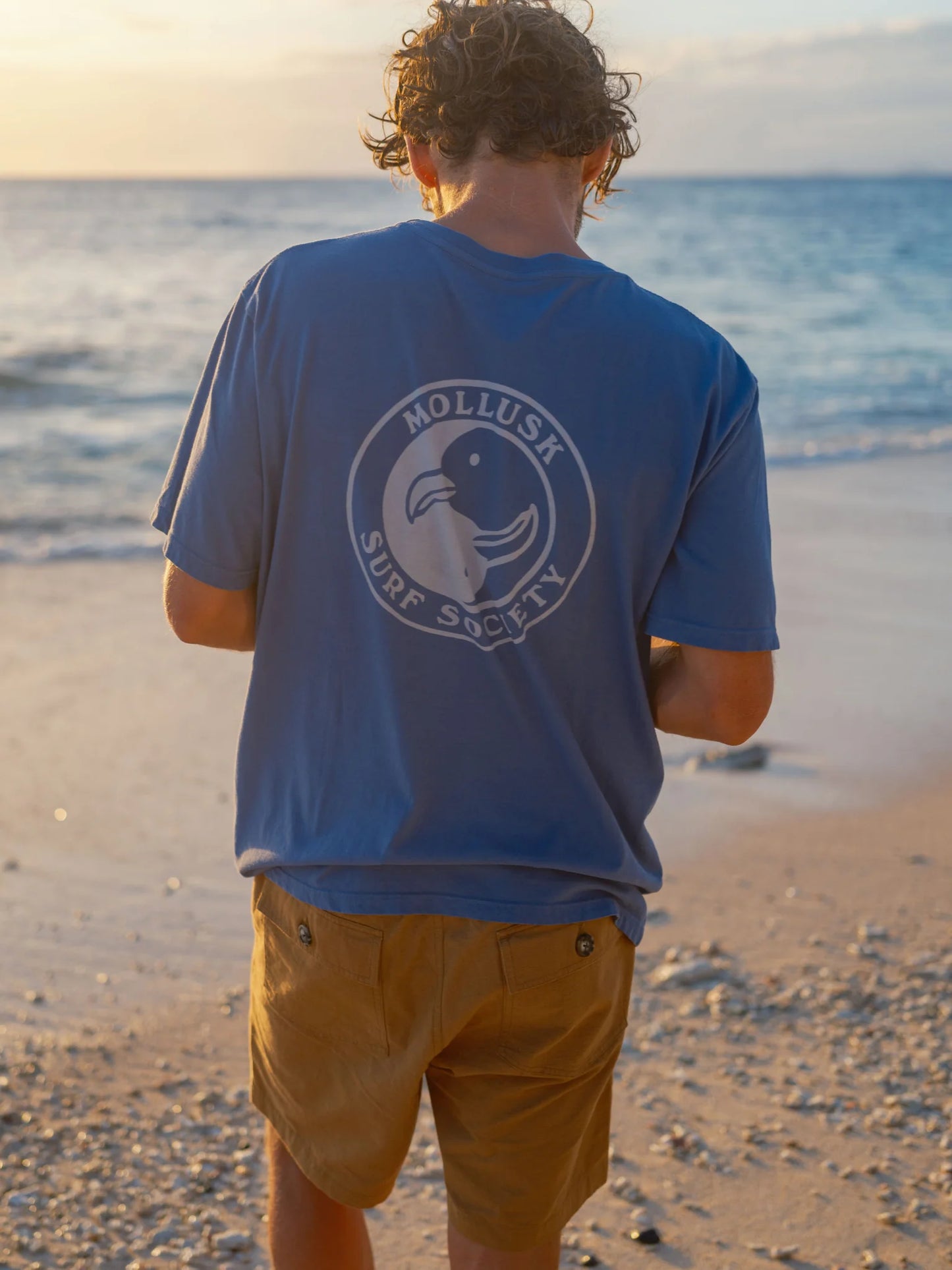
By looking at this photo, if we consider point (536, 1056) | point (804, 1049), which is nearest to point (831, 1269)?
point (804, 1049)

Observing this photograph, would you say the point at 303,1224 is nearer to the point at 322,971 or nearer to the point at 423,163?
the point at 322,971

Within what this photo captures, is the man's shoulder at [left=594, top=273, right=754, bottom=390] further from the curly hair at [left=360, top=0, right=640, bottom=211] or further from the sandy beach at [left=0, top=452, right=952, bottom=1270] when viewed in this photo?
the sandy beach at [left=0, top=452, right=952, bottom=1270]

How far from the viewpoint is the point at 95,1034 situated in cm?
315

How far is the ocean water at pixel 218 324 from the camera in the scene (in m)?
11.3

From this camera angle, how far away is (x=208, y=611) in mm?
1617

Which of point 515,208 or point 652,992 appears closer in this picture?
point 515,208

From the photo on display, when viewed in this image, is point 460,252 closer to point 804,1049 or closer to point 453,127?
Answer: point 453,127

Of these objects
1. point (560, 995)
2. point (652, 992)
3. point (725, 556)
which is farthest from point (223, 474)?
point (652, 992)

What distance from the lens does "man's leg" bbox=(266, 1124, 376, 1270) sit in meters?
1.75

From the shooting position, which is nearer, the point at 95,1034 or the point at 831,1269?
the point at 831,1269

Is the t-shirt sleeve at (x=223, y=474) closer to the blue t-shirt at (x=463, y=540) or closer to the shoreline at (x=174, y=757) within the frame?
the blue t-shirt at (x=463, y=540)

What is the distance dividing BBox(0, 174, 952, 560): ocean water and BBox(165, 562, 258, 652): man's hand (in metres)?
1.13

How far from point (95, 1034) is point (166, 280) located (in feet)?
90.8

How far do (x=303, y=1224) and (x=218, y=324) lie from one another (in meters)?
20.8
